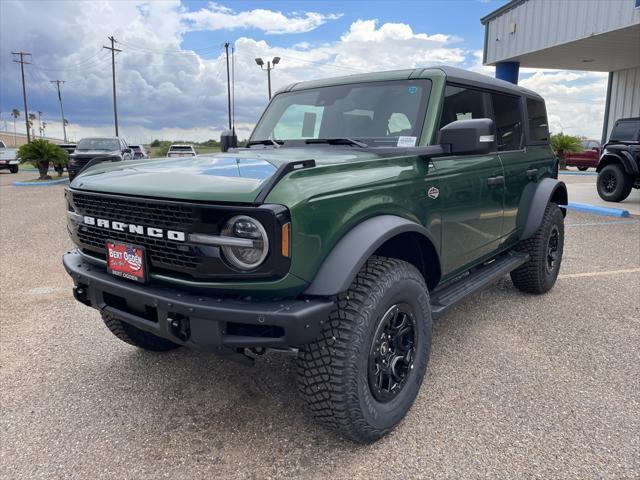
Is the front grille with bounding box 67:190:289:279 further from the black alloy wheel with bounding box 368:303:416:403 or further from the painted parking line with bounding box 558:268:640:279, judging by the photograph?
the painted parking line with bounding box 558:268:640:279

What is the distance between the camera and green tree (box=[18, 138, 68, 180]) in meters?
20.0

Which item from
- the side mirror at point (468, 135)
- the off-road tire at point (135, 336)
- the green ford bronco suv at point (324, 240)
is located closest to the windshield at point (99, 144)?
the off-road tire at point (135, 336)

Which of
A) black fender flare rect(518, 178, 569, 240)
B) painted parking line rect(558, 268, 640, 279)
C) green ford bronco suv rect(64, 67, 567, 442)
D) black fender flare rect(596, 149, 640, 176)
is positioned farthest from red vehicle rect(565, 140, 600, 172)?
green ford bronco suv rect(64, 67, 567, 442)

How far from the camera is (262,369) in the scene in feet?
10.7

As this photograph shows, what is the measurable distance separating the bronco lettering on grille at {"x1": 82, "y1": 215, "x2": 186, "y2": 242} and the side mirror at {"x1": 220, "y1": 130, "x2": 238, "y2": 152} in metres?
1.88

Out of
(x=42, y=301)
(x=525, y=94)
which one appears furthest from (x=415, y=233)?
(x=42, y=301)

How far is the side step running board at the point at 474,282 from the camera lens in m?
3.05

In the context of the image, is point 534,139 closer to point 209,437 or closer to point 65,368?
point 209,437

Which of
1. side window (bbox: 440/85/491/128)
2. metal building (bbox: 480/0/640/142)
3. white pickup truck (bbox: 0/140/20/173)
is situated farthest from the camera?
white pickup truck (bbox: 0/140/20/173)

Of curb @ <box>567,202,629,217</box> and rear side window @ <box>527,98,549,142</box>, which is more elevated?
rear side window @ <box>527,98,549,142</box>

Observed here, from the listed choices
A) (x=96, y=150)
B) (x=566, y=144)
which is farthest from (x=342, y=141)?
(x=566, y=144)

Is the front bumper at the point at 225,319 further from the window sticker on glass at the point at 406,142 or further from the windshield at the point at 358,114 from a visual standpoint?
the windshield at the point at 358,114

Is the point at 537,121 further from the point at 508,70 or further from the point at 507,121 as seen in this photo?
the point at 508,70

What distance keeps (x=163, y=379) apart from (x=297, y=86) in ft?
7.80
